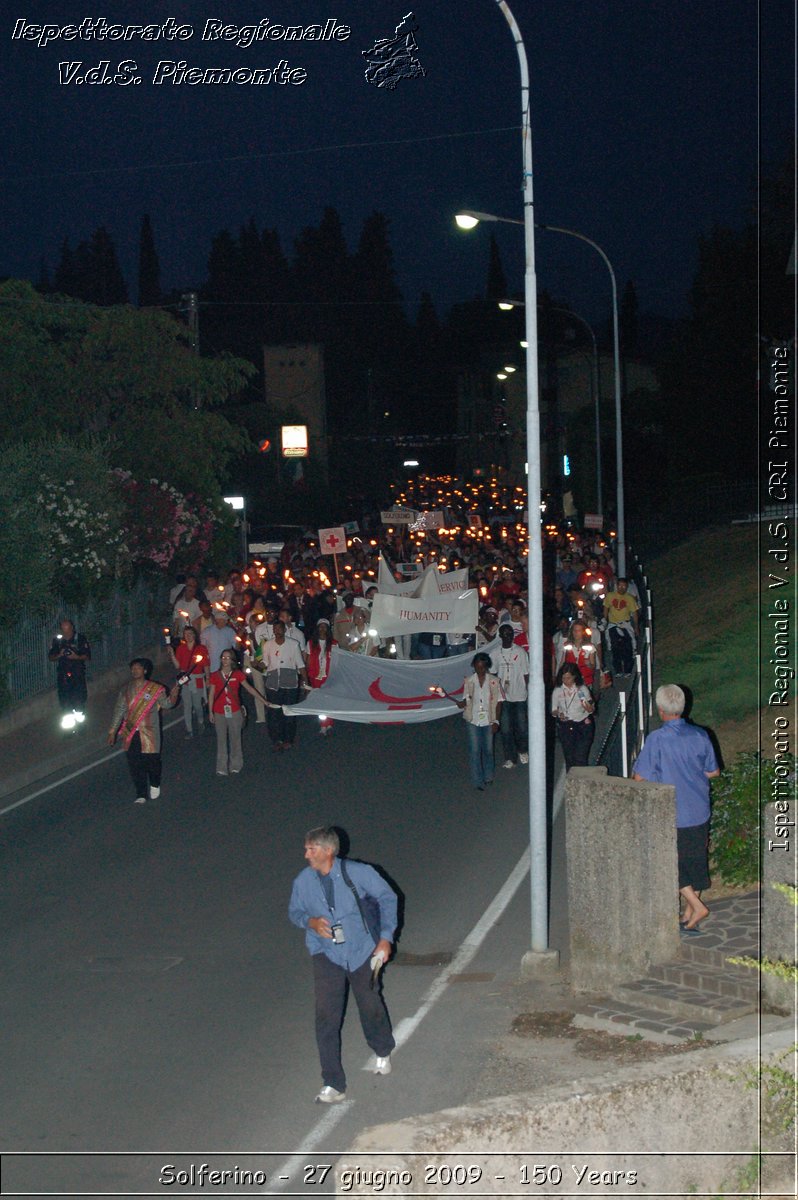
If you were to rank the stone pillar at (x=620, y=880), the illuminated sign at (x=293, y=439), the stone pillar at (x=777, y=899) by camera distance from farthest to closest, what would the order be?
the illuminated sign at (x=293, y=439) → the stone pillar at (x=620, y=880) → the stone pillar at (x=777, y=899)

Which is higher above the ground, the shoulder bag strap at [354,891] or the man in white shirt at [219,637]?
the man in white shirt at [219,637]

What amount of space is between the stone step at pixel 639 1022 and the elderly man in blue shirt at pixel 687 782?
2.88 feet

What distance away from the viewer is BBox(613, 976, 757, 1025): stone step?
327 inches

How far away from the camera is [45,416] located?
33.9m

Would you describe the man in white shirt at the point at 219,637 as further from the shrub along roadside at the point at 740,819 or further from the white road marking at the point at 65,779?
the shrub along roadside at the point at 740,819

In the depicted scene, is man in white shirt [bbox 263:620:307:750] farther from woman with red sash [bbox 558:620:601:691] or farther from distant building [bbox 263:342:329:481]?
distant building [bbox 263:342:329:481]

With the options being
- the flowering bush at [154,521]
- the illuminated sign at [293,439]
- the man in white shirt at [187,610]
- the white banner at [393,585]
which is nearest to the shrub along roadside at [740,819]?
the man in white shirt at [187,610]

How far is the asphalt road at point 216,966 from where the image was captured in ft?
24.0

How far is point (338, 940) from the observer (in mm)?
7734

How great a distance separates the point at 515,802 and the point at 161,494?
17.1 m

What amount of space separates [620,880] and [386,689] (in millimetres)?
10394

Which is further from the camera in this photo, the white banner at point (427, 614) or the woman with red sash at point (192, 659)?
the white banner at point (427, 614)

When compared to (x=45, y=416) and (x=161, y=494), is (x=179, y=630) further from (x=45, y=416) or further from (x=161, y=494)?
(x=45, y=416)

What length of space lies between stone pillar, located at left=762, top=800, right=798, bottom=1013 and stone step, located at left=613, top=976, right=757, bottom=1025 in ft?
0.78
